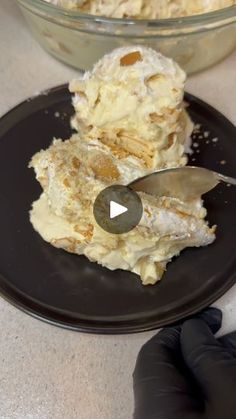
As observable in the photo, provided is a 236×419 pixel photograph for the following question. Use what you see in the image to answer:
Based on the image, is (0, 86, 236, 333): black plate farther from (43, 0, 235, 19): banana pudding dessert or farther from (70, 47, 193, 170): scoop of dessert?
(43, 0, 235, 19): banana pudding dessert

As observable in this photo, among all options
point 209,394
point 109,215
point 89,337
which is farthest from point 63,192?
point 209,394

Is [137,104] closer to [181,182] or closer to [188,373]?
[181,182]

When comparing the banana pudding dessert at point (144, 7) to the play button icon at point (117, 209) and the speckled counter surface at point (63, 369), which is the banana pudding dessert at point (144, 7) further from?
the speckled counter surface at point (63, 369)

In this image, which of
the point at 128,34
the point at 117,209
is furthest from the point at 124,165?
the point at 128,34

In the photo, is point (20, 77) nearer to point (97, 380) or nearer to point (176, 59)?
point (176, 59)

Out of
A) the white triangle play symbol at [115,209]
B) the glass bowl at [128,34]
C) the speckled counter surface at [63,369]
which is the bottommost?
the speckled counter surface at [63,369]

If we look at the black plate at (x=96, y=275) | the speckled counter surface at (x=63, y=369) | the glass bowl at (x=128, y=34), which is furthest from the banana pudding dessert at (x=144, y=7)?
the speckled counter surface at (x=63, y=369)

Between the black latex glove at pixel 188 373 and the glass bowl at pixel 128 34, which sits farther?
the glass bowl at pixel 128 34
